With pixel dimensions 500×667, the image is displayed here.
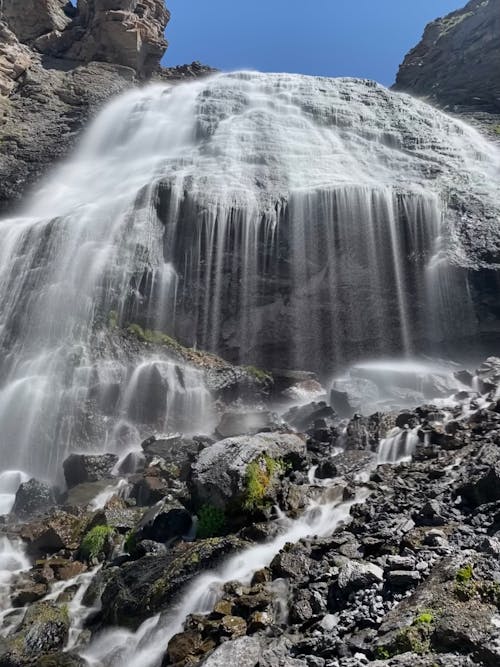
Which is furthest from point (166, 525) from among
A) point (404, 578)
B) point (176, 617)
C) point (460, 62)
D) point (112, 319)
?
point (460, 62)

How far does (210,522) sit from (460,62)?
49324mm

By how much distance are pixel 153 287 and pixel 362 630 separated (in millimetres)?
19214

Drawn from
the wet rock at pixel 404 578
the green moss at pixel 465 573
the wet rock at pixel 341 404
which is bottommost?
the wet rock at pixel 404 578

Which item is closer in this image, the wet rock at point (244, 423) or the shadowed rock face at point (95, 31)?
the wet rock at point (244, 423)

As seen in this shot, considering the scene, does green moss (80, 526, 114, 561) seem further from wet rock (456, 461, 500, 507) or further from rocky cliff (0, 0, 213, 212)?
Result: rocky cliff (0, 0, 213, 212)

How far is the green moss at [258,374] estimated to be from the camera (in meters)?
22.3

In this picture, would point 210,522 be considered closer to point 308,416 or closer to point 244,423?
point 244,423

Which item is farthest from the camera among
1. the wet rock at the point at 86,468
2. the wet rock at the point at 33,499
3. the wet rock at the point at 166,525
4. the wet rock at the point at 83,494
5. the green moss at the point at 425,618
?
the wet rock at the point at 86,468

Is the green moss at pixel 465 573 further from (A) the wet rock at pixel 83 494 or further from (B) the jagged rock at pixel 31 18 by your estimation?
(B) the jagged rock at pixel 31 18

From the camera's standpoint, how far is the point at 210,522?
9.89 metres

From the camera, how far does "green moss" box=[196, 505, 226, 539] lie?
9789 mm

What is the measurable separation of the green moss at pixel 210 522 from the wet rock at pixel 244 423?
270 inches

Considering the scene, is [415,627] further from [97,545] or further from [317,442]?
[317,442]

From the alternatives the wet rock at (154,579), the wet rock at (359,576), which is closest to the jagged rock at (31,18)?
the wet rock at (154,579)
